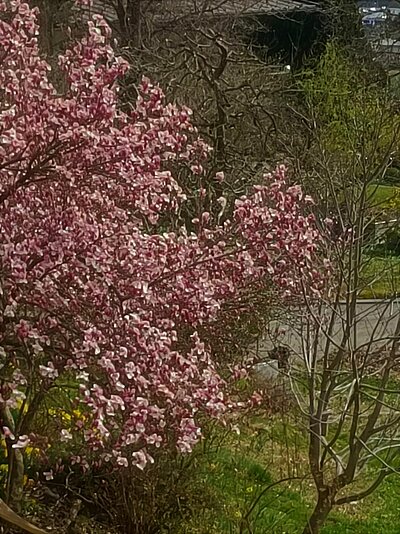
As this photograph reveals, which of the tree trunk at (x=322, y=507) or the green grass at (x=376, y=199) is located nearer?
the tree trunk at (x=322, y=507)

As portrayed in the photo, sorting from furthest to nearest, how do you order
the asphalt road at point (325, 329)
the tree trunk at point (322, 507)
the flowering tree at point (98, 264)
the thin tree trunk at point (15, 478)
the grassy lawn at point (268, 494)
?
the grassy lawn at point (268, 494) < the asphalt road at point (325, 329) < the tree trunk at point (322, 507) < the thin tree trunk at point (15, 478) < the flowering tree at point (98, 264)

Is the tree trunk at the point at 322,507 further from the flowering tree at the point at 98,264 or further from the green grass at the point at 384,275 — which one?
the green grass at the point at 384,275

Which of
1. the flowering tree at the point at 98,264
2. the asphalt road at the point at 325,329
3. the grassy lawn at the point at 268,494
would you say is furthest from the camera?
the grassy lawn at the point at 268,494

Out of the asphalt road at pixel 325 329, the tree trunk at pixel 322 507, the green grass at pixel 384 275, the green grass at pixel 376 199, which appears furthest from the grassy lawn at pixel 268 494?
the green grass at pixel 376 199

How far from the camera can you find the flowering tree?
3.28 m

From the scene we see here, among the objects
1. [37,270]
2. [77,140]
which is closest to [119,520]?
[37,270]

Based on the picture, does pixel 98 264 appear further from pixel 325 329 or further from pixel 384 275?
pixel 384 275

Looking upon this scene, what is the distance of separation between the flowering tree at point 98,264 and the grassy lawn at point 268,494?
0.97 metres

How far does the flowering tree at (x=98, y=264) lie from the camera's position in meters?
3.28

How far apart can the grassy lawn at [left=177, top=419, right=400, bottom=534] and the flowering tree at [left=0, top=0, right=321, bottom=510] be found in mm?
966

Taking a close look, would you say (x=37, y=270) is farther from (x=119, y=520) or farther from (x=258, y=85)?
(x=258, y=85)

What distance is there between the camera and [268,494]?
18.4 ft

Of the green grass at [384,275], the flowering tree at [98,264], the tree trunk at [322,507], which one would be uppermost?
the flowering tree at [98,264]

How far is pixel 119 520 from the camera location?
14.7 feet
